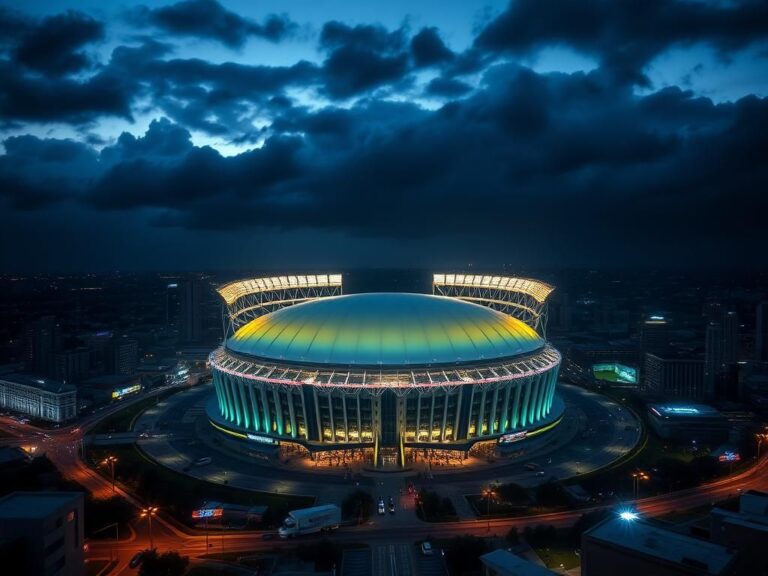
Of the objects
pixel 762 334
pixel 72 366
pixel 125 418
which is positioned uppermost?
pixel 762 334

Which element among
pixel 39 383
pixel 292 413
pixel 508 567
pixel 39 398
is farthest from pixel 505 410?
pixel 39 383

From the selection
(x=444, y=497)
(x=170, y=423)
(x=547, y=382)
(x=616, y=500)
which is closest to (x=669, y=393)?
(x=547, y=382)

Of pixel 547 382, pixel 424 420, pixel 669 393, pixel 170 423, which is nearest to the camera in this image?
pixel 424 420

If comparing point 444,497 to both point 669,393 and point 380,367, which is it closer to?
point 380,367

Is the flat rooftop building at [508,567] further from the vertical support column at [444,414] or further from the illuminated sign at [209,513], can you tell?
the vertical support column at [444,414]

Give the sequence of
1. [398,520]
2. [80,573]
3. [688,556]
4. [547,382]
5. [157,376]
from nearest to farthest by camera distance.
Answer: [688,556] → [80,573] → [398,520] → [547,382] → [157,376]

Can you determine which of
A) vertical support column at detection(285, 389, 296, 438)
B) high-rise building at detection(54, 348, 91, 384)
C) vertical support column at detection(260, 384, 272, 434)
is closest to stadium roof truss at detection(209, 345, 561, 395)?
vertical support column at detection(285, 389, 296, 438)

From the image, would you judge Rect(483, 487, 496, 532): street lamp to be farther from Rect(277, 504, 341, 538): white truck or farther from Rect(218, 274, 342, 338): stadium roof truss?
Rect(218, 274, 342, 338): stadium roof truss

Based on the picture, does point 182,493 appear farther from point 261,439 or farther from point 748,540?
point 748,540
